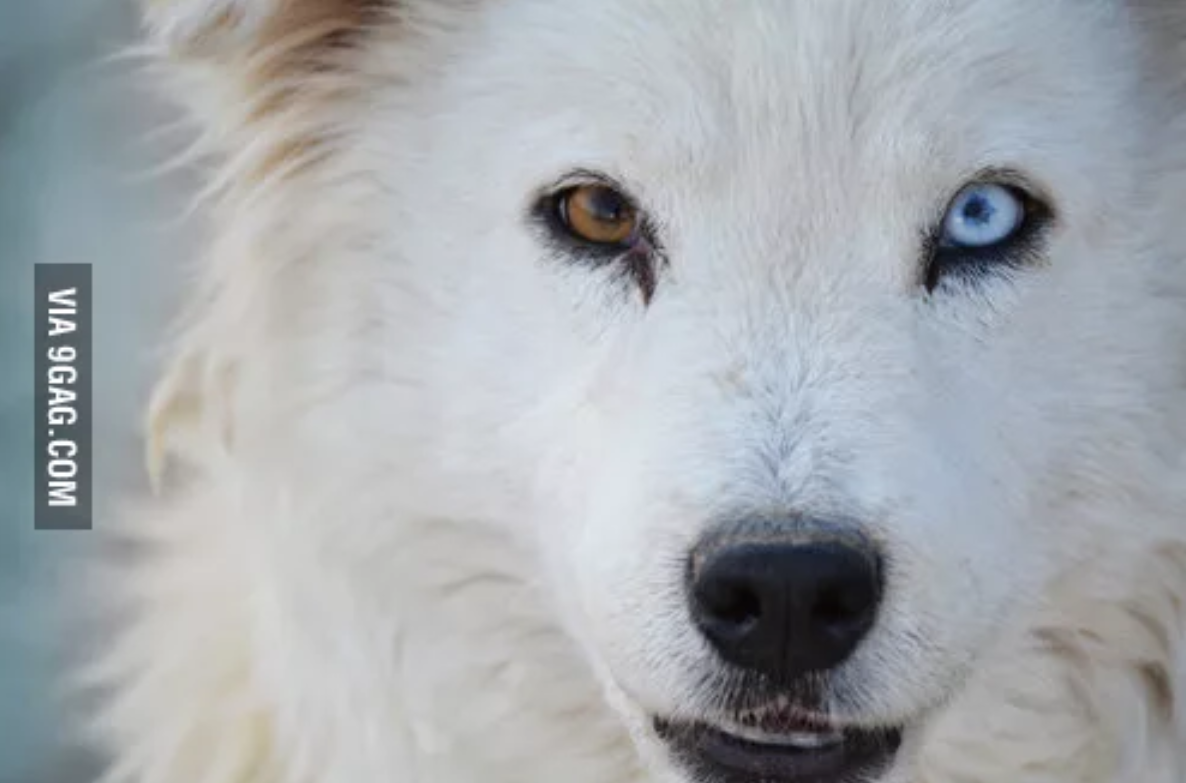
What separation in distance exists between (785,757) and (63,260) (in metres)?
2.73

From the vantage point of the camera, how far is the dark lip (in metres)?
3.31

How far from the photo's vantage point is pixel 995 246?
11.4 ft

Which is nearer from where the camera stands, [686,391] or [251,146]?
[686,391]

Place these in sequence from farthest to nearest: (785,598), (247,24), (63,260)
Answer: (63,260)
(247,24)
(785,598)

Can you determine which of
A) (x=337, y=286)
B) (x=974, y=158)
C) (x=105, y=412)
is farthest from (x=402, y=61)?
(x=105, y=412)

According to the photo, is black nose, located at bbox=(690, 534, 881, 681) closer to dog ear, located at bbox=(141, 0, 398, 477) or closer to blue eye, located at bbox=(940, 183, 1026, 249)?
blue eye, located at bbox=(940, 183, 1026, 249)

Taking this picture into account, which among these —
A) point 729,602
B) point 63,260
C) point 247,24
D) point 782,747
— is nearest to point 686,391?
point 729,602

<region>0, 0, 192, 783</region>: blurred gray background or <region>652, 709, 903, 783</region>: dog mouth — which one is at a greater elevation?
<region>0, 0, 192, 783</region>: blurred gray background

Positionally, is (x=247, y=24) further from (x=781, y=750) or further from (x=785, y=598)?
(x=781, y=750)

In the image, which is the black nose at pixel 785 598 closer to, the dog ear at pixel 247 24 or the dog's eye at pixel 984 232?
the dog's eye at pixel 984 232

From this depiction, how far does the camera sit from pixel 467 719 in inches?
149

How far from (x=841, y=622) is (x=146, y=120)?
292cm

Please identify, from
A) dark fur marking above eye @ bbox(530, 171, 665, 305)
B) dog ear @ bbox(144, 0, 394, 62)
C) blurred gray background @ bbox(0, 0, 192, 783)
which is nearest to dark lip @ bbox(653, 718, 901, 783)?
dark fur marking above eye @ bbox(530, 171, 665, 305)

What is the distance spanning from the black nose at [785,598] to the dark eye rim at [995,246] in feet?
1.68
